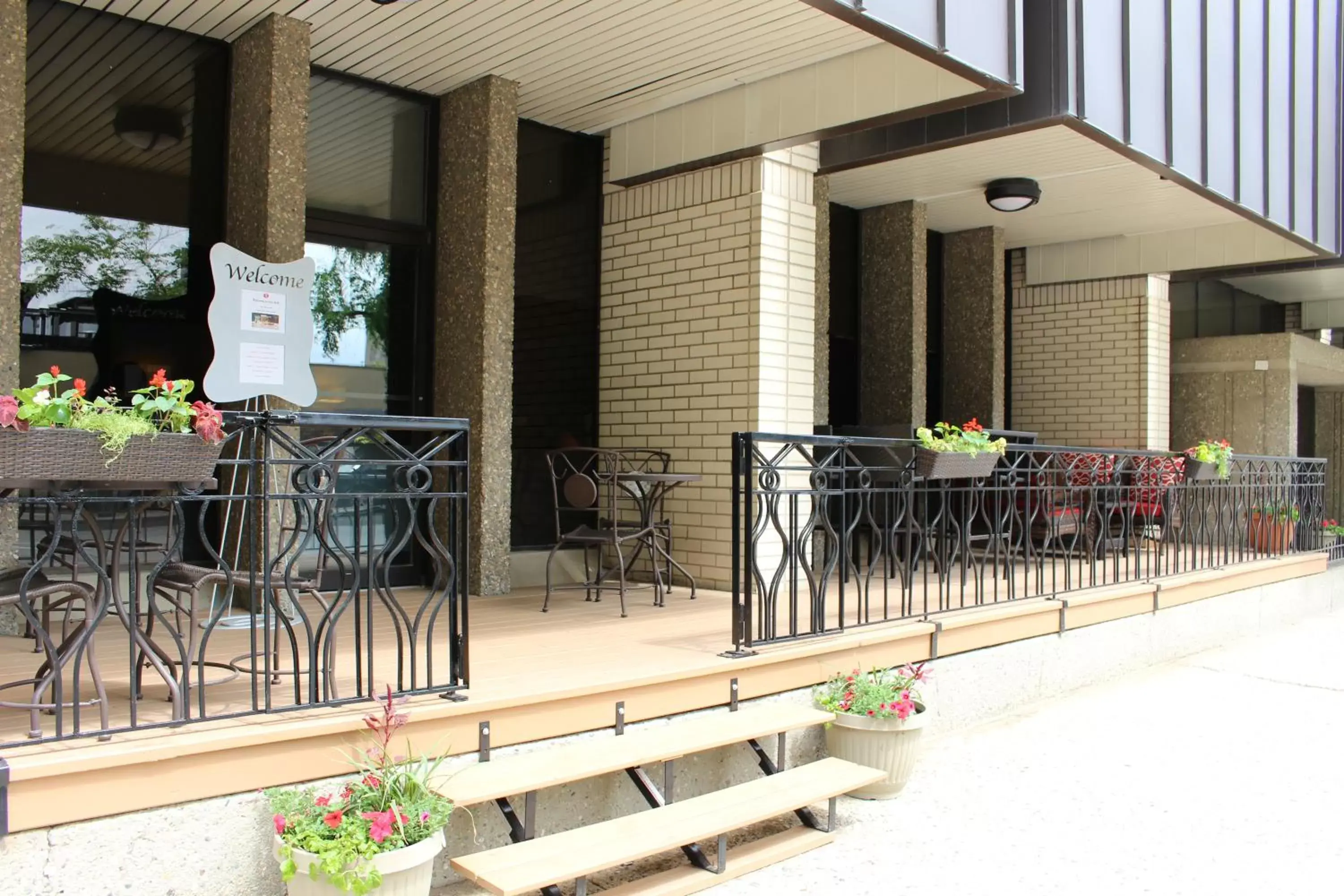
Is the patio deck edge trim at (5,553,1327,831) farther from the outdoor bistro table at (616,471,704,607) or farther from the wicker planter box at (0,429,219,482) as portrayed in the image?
the outdoor bistro table at (616,471,704,607)

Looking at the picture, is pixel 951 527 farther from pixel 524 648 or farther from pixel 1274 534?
pixel 524 648

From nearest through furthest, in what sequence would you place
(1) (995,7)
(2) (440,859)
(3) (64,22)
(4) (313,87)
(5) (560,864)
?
(5) (560,864) < (2) (440,859) < (3) (64,22) < (1) (995,7) < (4) (313,87)

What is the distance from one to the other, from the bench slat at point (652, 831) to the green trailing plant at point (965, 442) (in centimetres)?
162

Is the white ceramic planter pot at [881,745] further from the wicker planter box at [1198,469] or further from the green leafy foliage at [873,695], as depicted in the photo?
the wicker planter box at [1198,469]

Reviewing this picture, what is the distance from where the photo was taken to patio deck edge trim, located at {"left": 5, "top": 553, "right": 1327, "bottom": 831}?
256 centimetres

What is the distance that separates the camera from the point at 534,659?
4.05 metres

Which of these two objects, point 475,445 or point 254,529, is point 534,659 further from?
point 475,445

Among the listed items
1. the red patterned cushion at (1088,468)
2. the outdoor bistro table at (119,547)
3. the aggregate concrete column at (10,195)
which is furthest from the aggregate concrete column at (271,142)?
the red patterned cushion at (1088,468)

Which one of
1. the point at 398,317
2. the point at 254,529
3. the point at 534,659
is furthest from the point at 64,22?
the point at 534,659

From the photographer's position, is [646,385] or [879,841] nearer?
[879,841]

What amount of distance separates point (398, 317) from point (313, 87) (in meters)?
1.32

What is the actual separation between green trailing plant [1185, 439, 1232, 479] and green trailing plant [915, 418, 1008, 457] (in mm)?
3031

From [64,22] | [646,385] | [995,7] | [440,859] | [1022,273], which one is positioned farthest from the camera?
[1022,273]

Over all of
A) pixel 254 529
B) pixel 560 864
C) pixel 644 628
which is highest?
pixel 254 529
